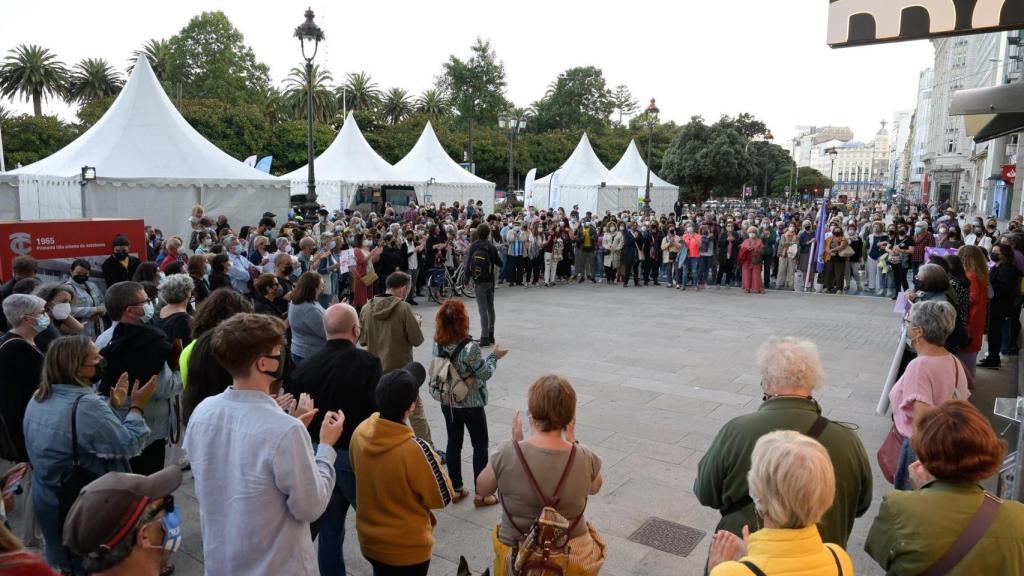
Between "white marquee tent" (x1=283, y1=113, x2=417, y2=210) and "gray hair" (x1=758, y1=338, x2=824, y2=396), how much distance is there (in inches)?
928

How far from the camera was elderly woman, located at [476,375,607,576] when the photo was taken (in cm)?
280

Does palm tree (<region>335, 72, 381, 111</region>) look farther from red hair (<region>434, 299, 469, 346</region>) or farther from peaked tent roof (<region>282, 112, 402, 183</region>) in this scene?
red hair (<region>434, 299, 469, 346</region>)

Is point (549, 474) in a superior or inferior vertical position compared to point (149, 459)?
superior

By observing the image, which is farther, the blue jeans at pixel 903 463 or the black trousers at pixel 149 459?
the black trousers at pixel 149 459

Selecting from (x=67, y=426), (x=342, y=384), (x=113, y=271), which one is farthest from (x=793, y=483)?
(x=113, y=271)

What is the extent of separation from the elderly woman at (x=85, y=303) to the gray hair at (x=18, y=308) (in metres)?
2.47

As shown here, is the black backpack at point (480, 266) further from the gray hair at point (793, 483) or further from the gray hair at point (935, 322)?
the gray hair at point (793, 483)

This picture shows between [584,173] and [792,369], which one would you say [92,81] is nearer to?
[584,173]

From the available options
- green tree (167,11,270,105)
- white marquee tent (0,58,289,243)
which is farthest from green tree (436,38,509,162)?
white marquee tent (0,58,289,243)

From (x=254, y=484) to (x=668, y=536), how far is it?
3.20 meters

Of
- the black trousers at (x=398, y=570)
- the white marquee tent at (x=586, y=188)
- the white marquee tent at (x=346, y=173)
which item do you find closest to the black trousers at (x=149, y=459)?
the black trousers at (x=398, y=570)

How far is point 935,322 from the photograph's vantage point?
4059mm

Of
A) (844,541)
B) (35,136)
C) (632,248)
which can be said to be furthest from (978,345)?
(35,136)

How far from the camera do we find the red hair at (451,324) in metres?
4.67
